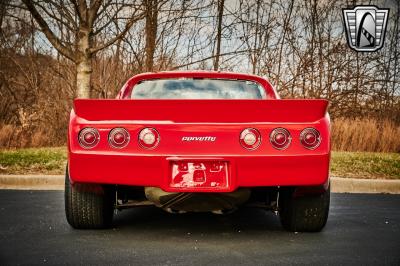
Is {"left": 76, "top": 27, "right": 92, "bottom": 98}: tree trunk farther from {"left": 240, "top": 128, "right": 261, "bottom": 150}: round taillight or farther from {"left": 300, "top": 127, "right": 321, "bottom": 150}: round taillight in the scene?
{"left": 300, "top": 127, "right": 321, "bottom": 150}: round taillight

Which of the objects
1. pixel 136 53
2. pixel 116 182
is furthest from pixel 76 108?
pixel 136 53

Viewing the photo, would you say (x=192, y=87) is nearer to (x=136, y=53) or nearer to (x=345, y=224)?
(x=345, y=224)

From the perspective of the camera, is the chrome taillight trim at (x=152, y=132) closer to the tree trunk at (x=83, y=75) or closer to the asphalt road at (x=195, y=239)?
the asphalt road at (x=195, y=239)

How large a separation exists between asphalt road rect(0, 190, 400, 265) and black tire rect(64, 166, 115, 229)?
0.09 metres

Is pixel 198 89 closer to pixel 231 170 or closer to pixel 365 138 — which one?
pixel 231 170

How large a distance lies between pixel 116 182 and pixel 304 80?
11.3m

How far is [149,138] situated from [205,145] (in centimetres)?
41

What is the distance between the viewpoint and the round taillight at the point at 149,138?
3.87 meters

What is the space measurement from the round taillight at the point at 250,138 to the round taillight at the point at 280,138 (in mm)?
95

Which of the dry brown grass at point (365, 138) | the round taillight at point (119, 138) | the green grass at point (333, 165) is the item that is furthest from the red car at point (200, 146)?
the dry brown grass at point (365, 138)

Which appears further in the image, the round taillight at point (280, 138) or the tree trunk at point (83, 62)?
the tree trunk at point (83, 62)
